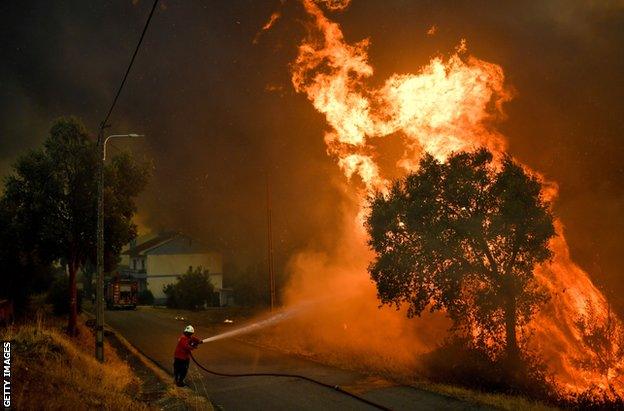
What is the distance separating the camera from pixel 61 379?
1226 centimetres

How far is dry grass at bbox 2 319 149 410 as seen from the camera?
10047 millimetres

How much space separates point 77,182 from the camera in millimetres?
25375

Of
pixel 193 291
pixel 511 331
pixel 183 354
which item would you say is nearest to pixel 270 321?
pixel 183 354

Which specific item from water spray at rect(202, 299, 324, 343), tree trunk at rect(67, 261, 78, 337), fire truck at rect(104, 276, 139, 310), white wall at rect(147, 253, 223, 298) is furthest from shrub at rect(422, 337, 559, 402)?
white wall at rect(147, 253, 223, 298)

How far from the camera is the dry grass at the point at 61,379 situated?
1005 cm

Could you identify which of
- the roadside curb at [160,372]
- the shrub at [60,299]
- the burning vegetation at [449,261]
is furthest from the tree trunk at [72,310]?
the shrub at [60,299]

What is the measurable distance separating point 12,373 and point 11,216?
17180 millimetres

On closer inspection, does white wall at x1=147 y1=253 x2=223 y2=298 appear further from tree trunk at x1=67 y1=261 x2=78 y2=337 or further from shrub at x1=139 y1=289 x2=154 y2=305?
tree trunk at x1=67 y1=261 x2=78 y2=337

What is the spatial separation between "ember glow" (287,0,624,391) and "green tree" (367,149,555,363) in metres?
4.90

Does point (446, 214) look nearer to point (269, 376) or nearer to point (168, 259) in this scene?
point (269, 376)

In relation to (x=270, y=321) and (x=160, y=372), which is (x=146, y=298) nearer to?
(x=270, y=321)

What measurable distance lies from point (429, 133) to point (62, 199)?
19.0 meters

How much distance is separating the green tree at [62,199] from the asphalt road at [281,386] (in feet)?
22.3

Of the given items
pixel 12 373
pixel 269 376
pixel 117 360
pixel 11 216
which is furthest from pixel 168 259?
pixel 12 373
